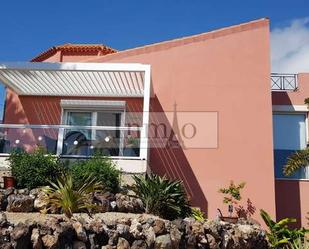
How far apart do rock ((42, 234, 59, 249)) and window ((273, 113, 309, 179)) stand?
1040cm

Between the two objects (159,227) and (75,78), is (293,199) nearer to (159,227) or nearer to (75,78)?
(159,227)

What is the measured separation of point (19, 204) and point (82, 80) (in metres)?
5.83

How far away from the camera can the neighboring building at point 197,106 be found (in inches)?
597

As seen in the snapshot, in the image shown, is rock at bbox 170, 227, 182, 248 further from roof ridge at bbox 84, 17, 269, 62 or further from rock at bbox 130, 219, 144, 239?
roof ridge at bbox 84, 17, 269, 62

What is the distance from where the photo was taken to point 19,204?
1041 centimetres

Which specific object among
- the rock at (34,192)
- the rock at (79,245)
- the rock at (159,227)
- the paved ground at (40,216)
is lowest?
the rock at (79,245)

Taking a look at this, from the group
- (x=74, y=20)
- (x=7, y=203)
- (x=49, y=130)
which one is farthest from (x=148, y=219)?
(x=74, y=20)

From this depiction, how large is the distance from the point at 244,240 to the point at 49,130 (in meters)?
6.56

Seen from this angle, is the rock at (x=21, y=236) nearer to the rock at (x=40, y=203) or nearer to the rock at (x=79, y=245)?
the rock at (x=79, y=245)

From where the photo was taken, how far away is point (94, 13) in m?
13.1

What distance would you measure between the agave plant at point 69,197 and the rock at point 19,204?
1.39 ft

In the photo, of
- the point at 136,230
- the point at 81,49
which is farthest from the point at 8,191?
the point at 81,49

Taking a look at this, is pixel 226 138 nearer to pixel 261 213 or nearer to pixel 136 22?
pixel 261 213

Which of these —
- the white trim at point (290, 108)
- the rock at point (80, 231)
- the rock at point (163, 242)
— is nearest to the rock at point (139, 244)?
the rock at point (163, 242)
